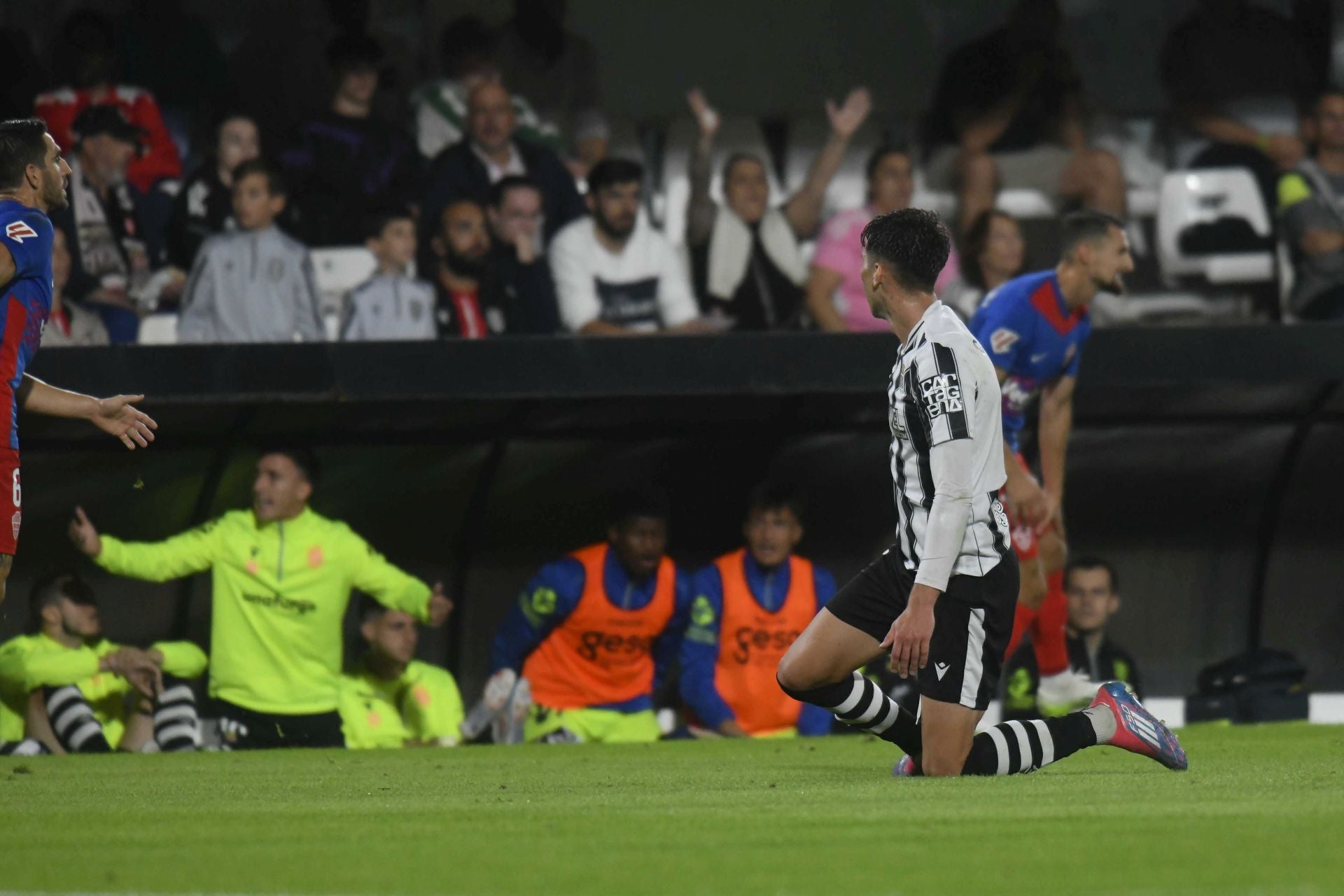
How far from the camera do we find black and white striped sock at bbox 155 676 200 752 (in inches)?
350

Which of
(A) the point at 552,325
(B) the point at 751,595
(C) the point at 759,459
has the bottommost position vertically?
(B) the point at 751,595

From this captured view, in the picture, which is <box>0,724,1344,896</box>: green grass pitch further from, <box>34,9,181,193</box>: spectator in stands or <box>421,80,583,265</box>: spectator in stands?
<box>34,9,181,193</box>: spectator in stands

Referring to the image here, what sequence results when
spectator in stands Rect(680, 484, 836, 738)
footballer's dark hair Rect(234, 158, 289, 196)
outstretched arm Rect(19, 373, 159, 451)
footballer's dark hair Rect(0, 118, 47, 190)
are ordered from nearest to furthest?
outstretched arm Rect(19, 373, 159, 451), footballer's dark hair Rect(0, 118, 47, 190), spectator in stands Rect(680, 484, 836, 738), footballer's dark hair Rect(234, 158, 289, 196)

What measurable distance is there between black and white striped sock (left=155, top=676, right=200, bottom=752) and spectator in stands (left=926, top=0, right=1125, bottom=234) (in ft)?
15.5

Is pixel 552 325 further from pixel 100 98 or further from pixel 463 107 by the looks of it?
pixel 100 98

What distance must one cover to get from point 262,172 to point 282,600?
6.77 ft

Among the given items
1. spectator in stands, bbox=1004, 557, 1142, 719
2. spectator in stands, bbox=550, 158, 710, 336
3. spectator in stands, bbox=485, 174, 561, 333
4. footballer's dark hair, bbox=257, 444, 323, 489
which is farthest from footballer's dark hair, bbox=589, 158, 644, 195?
spectator in stands, bbox=1004, 557, 1142, 719

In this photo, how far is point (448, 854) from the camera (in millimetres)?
4105

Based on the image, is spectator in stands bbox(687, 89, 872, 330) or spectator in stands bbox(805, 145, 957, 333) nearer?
Result: spectator in stands bbox(805, 145, 957, 333)

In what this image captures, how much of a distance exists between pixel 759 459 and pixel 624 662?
1660 millimetres

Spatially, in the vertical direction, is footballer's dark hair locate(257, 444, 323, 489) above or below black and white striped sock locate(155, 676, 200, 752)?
above

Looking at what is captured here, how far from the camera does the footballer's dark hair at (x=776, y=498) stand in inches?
375

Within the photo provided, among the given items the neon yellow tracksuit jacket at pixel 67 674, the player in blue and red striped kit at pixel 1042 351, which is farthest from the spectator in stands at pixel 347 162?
the player in blue and red striped kit at pixel 1042 351

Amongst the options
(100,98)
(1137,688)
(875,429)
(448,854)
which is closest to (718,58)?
(875,429)
